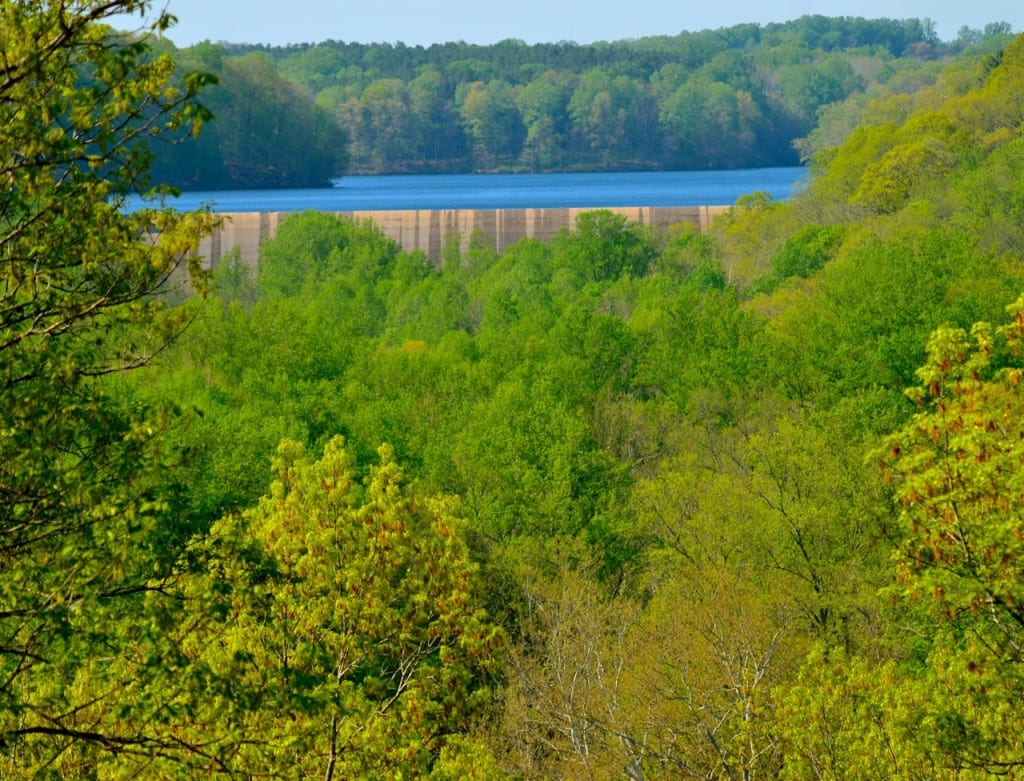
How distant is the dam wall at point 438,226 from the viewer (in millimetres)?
95625

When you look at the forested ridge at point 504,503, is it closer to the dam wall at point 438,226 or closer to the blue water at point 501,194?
the dam wall at point 438,226

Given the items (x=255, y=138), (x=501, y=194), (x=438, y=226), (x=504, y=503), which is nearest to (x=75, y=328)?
(x=504, y=503)

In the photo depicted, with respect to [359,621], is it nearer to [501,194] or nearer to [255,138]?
[255,138]

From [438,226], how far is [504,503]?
214 ft

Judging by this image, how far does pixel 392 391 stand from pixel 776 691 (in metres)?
29.0

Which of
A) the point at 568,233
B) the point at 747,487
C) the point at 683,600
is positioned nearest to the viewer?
the point at 683,600

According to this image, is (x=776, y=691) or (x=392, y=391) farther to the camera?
(x=392, y=391)

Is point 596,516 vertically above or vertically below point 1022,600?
below

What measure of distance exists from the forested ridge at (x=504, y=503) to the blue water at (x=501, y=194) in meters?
70.2

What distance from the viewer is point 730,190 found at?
16212 cm

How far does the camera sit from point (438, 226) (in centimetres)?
9744

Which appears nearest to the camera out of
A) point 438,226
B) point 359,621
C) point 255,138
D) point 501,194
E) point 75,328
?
point 75,328

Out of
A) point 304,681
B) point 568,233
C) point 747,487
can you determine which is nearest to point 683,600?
point 747,487

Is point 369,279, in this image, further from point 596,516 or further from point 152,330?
point 152,330
